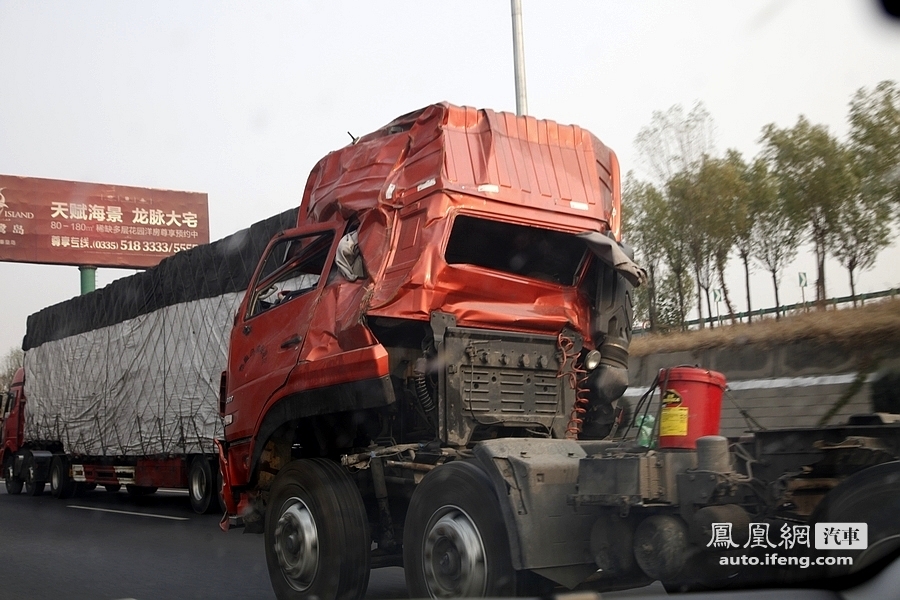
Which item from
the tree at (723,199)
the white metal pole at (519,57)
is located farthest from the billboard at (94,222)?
the white metal pole at (519,57)

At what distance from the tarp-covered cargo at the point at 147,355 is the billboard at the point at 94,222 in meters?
8.65

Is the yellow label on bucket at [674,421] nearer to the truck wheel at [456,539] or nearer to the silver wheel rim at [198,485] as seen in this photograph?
the truck wheel at [456,539]

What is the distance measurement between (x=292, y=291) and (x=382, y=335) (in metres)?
1.16

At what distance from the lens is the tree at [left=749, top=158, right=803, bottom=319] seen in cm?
1784

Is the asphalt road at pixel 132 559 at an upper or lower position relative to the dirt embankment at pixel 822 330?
lower

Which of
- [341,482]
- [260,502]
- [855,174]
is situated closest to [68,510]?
[260,502]

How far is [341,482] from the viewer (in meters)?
6.03

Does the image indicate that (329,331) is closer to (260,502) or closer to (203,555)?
(260,502)

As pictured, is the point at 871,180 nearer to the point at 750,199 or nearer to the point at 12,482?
the point at 750,199

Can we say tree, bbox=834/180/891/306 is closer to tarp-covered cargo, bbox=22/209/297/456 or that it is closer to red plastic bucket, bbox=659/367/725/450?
tarp-covered cargo, bbox=22/209/297/456

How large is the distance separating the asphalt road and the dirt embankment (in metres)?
7.25

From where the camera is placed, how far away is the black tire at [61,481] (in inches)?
815

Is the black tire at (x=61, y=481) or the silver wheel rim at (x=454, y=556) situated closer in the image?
the silver wheel rim at (x=454, y=556)

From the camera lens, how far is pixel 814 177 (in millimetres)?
16406
